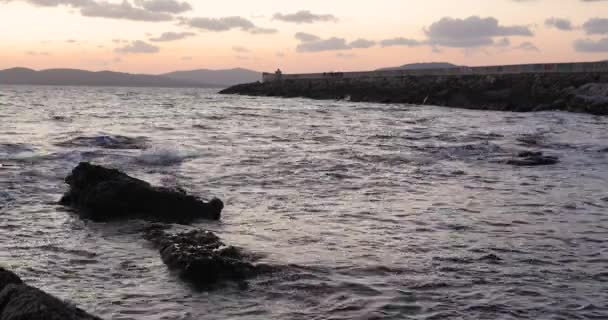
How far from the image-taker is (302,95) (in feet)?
311

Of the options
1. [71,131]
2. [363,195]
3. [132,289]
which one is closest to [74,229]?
[132,289]

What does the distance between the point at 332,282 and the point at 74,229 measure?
4.61 m

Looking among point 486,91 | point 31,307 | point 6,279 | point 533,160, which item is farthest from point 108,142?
point 486,91

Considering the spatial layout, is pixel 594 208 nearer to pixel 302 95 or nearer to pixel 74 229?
pixel 74 229

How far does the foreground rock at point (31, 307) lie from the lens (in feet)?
14.1

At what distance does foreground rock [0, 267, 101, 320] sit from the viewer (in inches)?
169

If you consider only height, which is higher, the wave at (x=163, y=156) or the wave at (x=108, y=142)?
the wave at (x=108, y=142)

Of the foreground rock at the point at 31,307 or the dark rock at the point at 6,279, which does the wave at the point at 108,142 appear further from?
the foreground rock at the point at 31,307

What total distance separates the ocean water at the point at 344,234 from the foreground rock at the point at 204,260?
0.17 metres

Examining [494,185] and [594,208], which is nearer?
[594,208]

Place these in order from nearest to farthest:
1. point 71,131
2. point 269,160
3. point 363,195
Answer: point 363,195 < point 269,160 < point 71,131

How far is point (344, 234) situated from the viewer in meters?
9.35

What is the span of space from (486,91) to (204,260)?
55340 mm

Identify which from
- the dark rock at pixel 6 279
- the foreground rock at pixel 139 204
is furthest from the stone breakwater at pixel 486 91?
the dark rock at pixel 6 279
